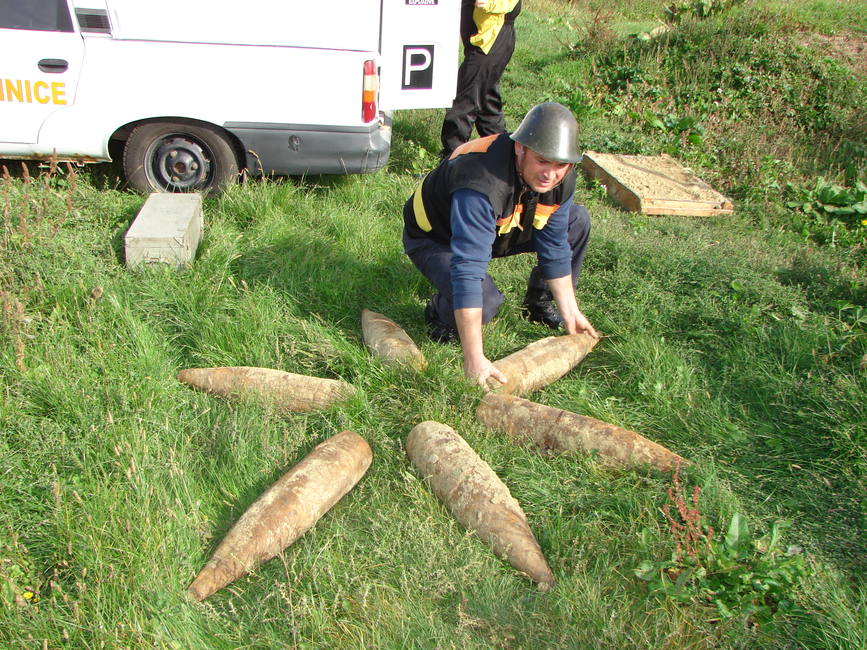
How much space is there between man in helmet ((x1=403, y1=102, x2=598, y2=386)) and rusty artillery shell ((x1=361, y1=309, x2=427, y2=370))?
265mm

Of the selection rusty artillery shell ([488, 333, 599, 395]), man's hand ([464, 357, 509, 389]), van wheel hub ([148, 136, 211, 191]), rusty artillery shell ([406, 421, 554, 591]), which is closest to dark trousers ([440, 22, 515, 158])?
van wheel hub ([148, 136, 211, 191])

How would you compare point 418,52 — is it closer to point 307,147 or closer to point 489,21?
point 489,21

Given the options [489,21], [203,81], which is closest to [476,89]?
[489,21]

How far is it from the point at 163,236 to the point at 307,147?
1544mm

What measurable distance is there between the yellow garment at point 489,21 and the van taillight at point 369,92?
132 cm


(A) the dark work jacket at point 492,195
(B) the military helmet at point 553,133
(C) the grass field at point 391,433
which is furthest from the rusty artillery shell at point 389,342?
(B) the military helmet at point 553,133

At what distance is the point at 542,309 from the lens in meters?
4.20

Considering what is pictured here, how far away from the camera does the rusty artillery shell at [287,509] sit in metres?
2.42

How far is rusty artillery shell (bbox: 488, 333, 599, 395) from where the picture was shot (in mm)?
3432

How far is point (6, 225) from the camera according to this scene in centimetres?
397

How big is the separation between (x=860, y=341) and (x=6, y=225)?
4724 mm

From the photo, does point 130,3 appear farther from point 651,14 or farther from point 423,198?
point 651,14

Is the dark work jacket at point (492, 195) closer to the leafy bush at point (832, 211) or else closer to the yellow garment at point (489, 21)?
the yellow garment at point (489, 21)

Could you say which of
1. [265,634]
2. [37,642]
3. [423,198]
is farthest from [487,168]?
[37,642]
